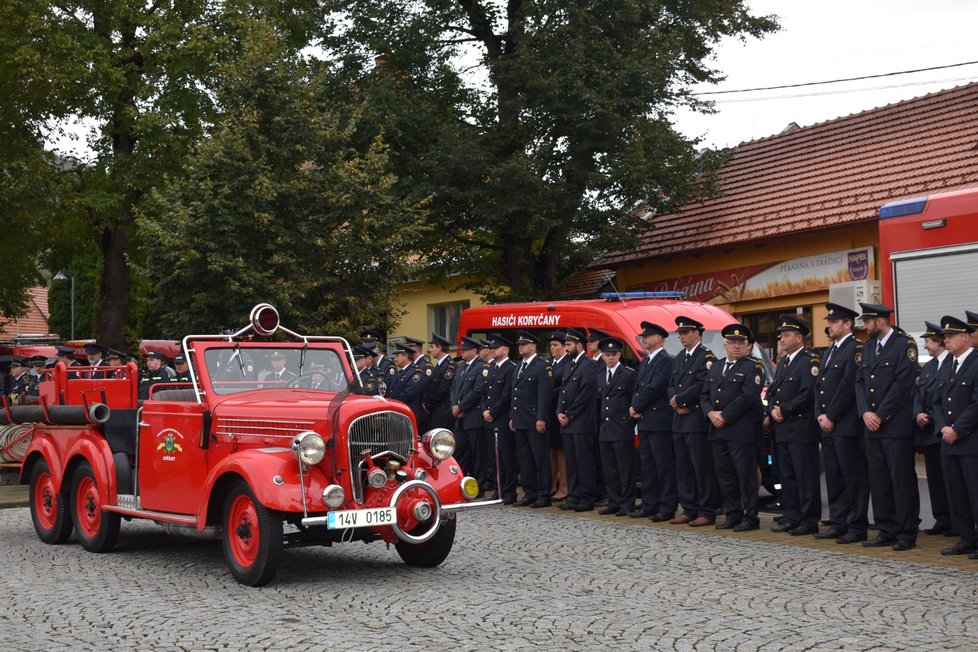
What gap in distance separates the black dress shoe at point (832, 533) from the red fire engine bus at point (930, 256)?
10.6 feet

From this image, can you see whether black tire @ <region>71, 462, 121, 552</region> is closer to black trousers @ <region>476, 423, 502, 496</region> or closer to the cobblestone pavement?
the cobblestone pavement

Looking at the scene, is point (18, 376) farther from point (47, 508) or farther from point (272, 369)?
point (272, 369)

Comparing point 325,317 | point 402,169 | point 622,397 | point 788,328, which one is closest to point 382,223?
point 325,317

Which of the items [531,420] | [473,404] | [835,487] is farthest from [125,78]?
[835,487]

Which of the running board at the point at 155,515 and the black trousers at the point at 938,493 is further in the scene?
the black trousers at the point at 938,493

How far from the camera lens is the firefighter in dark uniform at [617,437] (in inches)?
551

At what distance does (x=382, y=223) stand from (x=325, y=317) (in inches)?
72.9

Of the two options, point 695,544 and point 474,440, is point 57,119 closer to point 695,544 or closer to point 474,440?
point 474,440

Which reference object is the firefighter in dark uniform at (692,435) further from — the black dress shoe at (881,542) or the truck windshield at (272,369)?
the truck windshield at (272,369)

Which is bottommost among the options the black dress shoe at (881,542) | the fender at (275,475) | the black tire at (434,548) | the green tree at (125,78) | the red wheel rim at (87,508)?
the black dress shoe at (881,542)

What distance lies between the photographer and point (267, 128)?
21062 mm

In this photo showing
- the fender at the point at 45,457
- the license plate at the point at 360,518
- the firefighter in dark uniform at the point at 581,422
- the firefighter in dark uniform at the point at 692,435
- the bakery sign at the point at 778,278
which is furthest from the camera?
the bakery sign at the point at 778,278

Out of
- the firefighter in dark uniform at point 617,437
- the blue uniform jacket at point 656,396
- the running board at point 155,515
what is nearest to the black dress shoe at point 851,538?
the blue uniform jacket at point 656,396

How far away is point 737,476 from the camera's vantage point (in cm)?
1265
